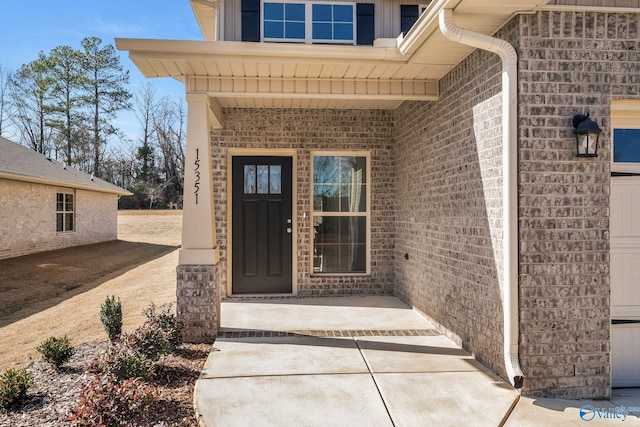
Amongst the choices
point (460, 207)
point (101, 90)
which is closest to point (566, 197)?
point (460, 207)

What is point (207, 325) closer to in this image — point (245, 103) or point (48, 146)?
point (245, 103)

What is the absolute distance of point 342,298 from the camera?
6.38 meters

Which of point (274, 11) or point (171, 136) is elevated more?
point (171, 136)

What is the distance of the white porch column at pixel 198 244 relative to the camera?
4.53 meters

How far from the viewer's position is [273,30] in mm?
5969

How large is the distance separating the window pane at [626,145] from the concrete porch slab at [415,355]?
2148mm

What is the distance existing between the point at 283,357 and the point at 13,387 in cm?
212

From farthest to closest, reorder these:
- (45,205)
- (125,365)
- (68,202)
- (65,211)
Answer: (68,202) < (65,211) < (45,205) < (125,365)

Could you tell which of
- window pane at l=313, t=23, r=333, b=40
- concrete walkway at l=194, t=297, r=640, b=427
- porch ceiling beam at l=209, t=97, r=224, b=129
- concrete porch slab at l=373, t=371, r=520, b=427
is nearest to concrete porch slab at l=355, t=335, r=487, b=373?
concrete walkway at l=194, t=297, r=640, b=427

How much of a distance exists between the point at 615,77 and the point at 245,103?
449 cm

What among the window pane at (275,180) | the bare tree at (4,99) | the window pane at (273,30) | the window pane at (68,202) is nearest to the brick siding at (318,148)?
the window pane at (275,180)

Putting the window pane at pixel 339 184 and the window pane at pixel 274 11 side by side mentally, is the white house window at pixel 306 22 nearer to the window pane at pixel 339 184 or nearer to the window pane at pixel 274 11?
the window pane at pixel 274 11

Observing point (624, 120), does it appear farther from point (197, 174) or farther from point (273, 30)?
point (273, 30)

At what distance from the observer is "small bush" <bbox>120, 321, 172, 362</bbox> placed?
11.6 feet
